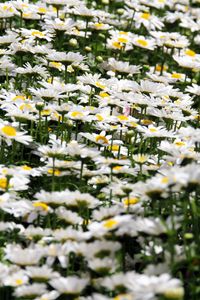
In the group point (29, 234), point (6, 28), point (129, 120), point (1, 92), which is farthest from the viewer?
point (6, 28)

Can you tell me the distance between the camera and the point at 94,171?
3.99 m

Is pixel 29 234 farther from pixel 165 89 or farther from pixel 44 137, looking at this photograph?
pixel 165 89

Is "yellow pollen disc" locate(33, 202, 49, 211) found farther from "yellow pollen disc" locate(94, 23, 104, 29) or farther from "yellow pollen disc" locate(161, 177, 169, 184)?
"yellow pollen disc" locate(94, 23, 104, 29)

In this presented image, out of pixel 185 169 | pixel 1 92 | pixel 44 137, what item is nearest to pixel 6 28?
pixel 1 92

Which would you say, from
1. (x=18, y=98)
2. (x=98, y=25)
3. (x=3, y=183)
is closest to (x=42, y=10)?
(x=98, y=25)

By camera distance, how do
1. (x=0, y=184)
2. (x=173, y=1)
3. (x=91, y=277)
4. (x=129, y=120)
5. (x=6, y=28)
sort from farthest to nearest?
(x=173, y=1) < (x=6, y=28) < (x=129, y=120) < (x=0, y=184) < (x=91, y=277)

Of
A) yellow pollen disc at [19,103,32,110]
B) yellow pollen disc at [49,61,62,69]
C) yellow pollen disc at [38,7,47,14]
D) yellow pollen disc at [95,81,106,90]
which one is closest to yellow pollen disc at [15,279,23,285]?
yellow pollen disc at [19,103,32,110]

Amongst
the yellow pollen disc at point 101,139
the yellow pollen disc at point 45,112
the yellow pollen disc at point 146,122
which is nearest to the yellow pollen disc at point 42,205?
the yellow pollen disc at point 101,139

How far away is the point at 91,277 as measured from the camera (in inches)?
129

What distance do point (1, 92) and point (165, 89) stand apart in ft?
3.31

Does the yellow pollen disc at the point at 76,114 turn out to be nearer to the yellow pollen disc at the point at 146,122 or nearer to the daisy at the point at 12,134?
the daisy at the point at 12,134

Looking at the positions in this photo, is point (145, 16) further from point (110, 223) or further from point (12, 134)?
point (110, 223)

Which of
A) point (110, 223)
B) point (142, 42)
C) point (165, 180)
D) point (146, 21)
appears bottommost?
point (146, 21)

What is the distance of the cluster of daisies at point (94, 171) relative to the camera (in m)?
3.20
